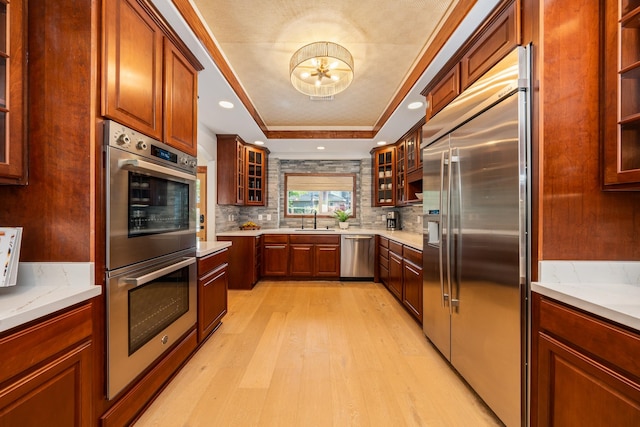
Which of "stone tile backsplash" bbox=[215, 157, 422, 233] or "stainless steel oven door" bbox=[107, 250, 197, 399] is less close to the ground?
"stone tile backsplash" bbox=[215, 157, 422, 233]

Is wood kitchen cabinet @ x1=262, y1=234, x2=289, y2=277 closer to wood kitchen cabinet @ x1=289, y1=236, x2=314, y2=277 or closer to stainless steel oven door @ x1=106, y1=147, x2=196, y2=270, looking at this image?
wood kitchen cabinet @ x1=289, y1=236, x2=314, y2=277

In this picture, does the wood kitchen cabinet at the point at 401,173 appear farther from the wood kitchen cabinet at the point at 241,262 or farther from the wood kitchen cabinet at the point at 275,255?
the wood kitchen cabinet at the point at 241,262

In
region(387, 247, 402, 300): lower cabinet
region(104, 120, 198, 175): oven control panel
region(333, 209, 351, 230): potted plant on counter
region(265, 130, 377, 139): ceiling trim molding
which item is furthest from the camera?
region(333, 209, 351, 230): potted plant on counter

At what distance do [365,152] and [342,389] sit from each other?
4.11 m

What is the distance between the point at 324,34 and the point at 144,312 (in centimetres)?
235

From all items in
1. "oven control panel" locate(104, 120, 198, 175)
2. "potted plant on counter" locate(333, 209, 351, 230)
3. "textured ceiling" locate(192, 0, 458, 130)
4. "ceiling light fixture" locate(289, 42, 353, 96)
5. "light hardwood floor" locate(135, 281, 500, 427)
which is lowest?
"light hardwood floor" locate(135, 281, 500, 427)

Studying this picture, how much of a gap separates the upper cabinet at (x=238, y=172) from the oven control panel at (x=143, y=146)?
2.16 metres

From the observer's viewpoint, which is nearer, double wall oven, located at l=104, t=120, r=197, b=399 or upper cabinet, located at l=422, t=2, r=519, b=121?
double wall oven, located at l=104, t=120, r=197, b=399

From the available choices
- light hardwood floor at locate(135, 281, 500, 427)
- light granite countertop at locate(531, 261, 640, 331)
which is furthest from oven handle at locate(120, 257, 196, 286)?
light granite countertop at locate(531, 261, 640, 331)

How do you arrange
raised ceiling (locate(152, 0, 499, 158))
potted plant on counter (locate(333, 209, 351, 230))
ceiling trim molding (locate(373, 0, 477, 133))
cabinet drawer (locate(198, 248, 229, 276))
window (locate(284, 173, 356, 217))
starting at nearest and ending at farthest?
ceiling trim molding (locate(373, 0, 477, 133)) → raised ceiling (locate(152, 0, 499, 158)) → cabinet drawer (locate(198, 248, 229, 276)) → potted plant on counter (locate(333, 209, 351, 230)) → window (locate(284, 173, 356, 217))

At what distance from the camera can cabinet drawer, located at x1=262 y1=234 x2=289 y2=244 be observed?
454 centimetres

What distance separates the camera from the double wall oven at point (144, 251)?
4.38 feet

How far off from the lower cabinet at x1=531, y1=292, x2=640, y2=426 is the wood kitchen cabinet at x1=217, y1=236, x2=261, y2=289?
3461 mm

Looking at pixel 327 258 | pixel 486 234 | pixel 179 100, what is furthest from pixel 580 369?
pixel 327 258
